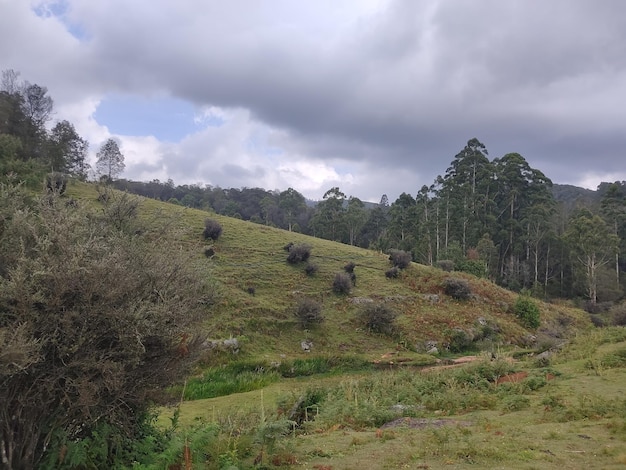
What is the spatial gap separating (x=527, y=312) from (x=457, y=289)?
5.05m

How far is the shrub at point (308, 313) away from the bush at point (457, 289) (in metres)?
11.0

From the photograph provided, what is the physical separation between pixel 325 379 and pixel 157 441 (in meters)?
12.8

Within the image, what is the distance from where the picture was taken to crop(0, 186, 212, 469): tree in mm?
4887

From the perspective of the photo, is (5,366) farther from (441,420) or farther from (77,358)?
(441,420)

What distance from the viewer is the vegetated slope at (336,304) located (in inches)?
885

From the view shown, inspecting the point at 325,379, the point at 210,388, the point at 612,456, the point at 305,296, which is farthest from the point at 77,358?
the point at 305,296

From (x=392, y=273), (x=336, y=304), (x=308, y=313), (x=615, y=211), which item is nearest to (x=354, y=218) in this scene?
(x=615, y=211)

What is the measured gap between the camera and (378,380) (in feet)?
49.8

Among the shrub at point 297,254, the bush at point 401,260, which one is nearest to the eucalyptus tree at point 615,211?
the bush at point 401,260

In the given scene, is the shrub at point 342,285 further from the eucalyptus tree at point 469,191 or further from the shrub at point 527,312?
the eucalyptus tree at point 469,191

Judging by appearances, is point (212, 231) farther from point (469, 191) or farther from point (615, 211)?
point (615, 211)

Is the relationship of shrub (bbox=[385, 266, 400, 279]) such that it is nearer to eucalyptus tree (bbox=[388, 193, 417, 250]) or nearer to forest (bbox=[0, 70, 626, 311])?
forest (bbox=[0, 70, 626, 311])

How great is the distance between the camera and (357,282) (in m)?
30.2

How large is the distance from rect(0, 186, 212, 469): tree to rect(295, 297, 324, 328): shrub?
17.4m
